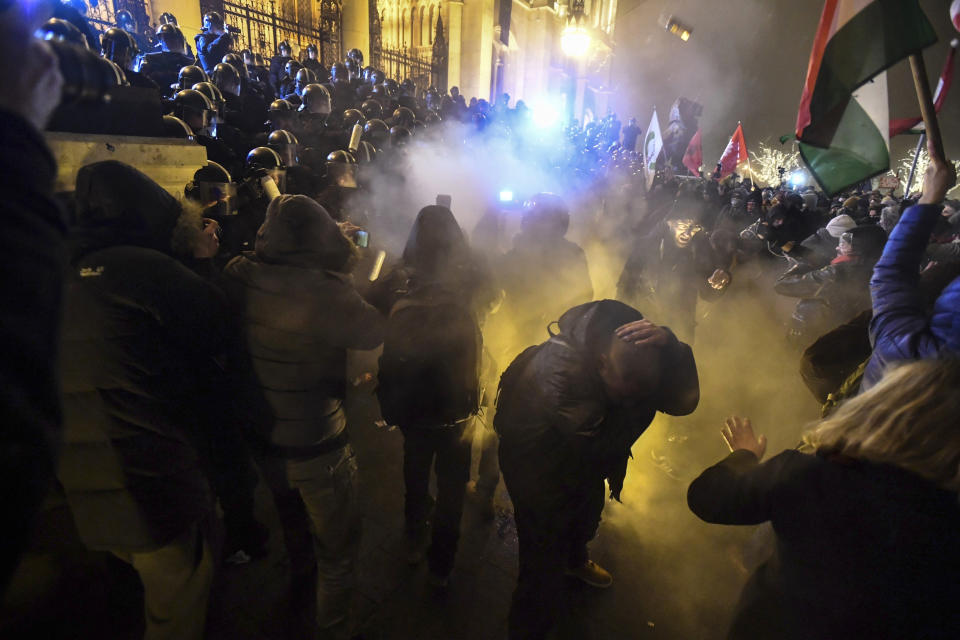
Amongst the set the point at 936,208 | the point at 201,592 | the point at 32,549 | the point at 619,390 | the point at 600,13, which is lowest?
the point at 32,549

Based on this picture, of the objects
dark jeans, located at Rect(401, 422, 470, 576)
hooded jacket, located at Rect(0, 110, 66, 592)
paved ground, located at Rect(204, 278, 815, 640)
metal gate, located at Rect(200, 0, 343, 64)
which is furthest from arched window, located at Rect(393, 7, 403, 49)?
hooded jacket, located at Rect(0, 110, 66, 592)

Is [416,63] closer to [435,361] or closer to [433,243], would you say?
[433,243]

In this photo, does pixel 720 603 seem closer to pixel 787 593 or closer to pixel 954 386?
pixel 787 593

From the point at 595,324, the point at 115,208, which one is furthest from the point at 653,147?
the point at 115,208

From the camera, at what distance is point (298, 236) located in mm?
1944

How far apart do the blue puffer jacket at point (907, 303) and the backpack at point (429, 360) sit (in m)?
1.87

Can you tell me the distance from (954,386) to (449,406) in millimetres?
2003

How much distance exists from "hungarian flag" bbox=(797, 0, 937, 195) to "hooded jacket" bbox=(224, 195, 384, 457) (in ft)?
8.38

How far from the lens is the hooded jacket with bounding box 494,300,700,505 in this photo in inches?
73.4

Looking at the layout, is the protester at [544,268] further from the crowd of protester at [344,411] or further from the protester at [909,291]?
the protester at [909,291]

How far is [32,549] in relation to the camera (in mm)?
2355

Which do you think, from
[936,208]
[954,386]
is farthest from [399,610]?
[936,208]

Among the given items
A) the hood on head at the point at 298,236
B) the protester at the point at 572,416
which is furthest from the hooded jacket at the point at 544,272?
the hood on head at the point at 298,236

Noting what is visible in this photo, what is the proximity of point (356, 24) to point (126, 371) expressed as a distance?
24.5 metres
